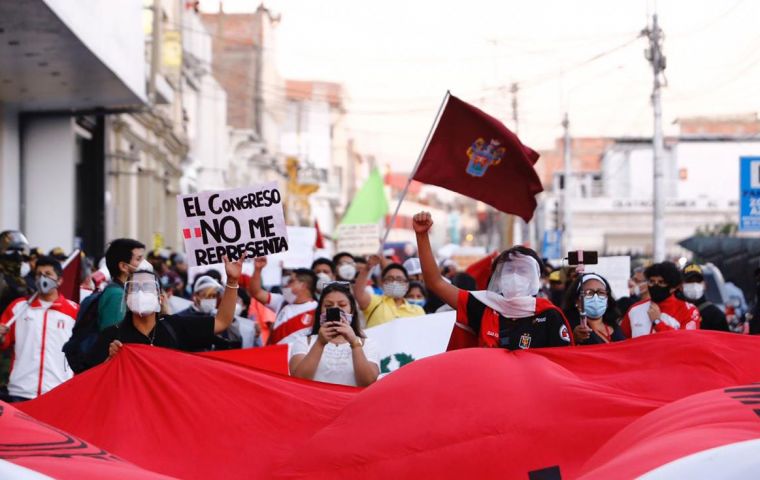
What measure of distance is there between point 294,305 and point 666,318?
10.8 ft

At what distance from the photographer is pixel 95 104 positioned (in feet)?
91.1

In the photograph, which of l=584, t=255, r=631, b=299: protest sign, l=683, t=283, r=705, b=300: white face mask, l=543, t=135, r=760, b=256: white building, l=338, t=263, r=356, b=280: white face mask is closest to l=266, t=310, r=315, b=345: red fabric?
l=584, t=255, r=631, b=299: protest sign

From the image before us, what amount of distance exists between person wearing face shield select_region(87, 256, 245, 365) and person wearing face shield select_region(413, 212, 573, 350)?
5.13 ft

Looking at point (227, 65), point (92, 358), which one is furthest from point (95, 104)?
point (227, 65)

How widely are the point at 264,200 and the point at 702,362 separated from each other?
356cm

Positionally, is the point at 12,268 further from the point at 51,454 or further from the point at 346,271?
the point at 51,454

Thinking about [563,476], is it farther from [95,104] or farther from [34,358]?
[95,104]

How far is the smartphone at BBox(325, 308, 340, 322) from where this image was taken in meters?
8.04

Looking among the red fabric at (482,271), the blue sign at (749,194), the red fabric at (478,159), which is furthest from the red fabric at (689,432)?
the blue sign at (749,194)

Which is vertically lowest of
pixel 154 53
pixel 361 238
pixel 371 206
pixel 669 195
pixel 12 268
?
pixel 12 268

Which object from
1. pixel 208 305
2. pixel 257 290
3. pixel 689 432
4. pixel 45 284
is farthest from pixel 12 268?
pixel 689 432

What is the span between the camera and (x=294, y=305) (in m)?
11.6

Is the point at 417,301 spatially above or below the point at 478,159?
below

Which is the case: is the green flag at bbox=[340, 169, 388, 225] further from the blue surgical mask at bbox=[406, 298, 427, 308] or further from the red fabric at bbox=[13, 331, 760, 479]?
the red fabric at bbox=[13, 331, 760, 479]
